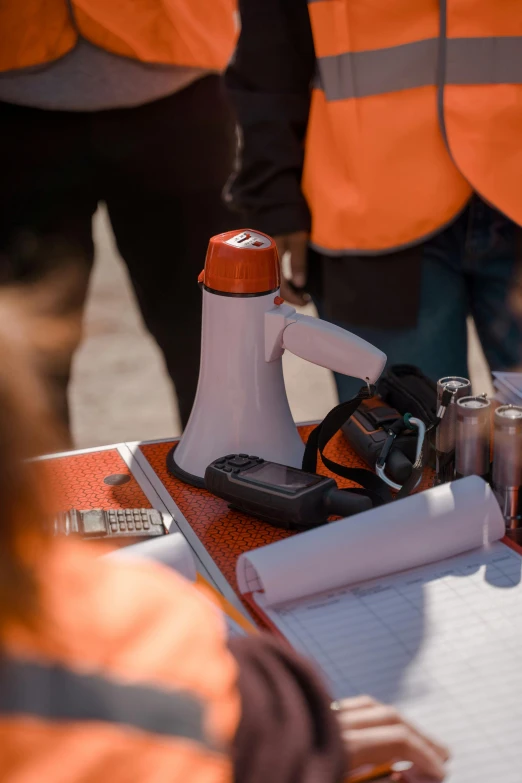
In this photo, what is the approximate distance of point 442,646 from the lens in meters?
0.71

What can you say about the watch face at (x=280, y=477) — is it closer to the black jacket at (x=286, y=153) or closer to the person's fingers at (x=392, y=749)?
the person's fingers at (x=392, y=749)

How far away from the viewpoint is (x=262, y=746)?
19.0 inches

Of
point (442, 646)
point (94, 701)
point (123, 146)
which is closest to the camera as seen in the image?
point (94, 701)

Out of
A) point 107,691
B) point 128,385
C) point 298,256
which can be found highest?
point 107,691

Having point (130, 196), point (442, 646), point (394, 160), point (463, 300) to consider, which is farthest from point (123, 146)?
point (442, 646)

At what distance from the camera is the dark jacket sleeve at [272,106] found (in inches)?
54.4

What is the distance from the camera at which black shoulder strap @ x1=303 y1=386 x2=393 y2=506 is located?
3.14 ft

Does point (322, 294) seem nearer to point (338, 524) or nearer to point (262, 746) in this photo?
point (338, 524)

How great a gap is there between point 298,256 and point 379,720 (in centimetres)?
102

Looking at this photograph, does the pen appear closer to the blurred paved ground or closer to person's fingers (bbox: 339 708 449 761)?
person's fingers (bbox: 339 708 449 761)

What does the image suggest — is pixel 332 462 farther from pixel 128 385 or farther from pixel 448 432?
pixel 128 385

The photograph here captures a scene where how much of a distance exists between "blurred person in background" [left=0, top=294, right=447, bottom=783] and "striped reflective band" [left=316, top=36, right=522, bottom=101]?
905 mm

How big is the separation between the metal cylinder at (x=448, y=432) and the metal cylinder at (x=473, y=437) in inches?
0.7

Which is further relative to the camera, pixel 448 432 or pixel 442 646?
pixel 448 432
